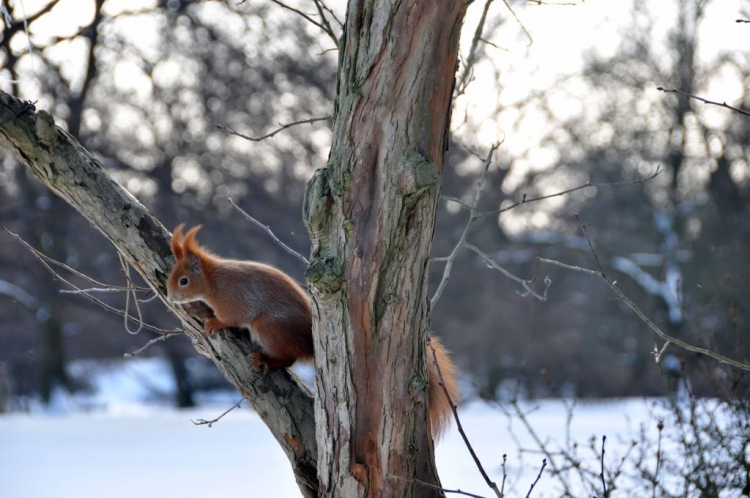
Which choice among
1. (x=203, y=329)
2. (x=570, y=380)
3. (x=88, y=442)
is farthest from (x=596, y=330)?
(x=203, y=329)

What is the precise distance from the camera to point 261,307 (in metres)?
3.81

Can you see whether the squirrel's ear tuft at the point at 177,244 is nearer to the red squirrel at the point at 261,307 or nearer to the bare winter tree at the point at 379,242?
the red squirrel at the point at 261,307

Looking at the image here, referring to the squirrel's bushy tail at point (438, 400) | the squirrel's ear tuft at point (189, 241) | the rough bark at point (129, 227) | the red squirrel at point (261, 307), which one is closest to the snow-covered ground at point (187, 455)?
the squirrel's bushy tail at point (438, 400)

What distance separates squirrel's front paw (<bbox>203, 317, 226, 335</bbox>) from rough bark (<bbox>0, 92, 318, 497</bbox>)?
42 mm

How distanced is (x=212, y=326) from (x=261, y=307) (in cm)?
34

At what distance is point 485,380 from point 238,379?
14.7 meters

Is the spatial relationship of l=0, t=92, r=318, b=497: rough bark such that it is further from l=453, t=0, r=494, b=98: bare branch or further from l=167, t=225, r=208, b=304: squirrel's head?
l=453, t=0, r=494, b=98: bare branch

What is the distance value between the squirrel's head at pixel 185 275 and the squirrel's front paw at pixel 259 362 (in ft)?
1.46

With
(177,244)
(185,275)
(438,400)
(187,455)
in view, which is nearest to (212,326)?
(185,275)

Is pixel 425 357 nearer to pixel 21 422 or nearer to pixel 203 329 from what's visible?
pixel 203 329

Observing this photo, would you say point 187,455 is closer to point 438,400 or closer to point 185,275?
point 185,275

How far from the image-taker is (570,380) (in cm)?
1742

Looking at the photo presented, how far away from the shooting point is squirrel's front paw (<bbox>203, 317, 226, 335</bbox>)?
350 cm

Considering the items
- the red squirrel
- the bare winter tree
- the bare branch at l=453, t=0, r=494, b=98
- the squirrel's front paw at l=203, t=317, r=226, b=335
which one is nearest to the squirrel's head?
the red squirrel
